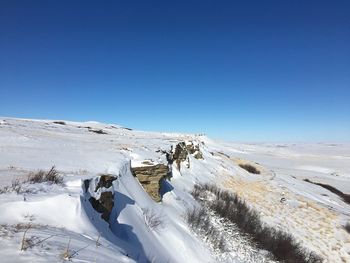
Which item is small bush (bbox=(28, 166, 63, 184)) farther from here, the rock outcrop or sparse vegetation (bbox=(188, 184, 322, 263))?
sparse vegetation (bbox=(188, 184, 322, 263))

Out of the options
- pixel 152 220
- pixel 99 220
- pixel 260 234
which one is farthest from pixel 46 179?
pixel 260 234

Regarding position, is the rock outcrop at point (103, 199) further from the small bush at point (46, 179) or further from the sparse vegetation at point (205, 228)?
the sparse vegetation at point (205, 228)

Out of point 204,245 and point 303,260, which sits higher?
point 204,245

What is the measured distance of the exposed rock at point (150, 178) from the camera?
41.2 ft

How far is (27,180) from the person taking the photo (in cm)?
690

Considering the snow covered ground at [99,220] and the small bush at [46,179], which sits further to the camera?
the small bush at [46,179]

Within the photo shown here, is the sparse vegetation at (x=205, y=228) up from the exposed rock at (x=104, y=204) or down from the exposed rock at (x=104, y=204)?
down

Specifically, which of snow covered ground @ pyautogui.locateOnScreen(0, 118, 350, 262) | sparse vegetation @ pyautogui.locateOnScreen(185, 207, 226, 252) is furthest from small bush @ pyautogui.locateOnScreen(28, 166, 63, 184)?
sparse vegetation @ pyautogui.locateOnScreen(185, 207, 226, 252)

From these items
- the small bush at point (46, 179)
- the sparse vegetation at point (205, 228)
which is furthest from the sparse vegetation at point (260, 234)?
the small bush at point (46, 179)

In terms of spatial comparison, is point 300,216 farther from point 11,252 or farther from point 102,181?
point 11,252

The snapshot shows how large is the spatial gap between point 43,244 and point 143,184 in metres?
8.87

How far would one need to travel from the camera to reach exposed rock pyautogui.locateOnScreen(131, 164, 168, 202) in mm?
12547

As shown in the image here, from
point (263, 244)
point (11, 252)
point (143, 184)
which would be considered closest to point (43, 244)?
point (11, 252)

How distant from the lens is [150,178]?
12.9 meters
